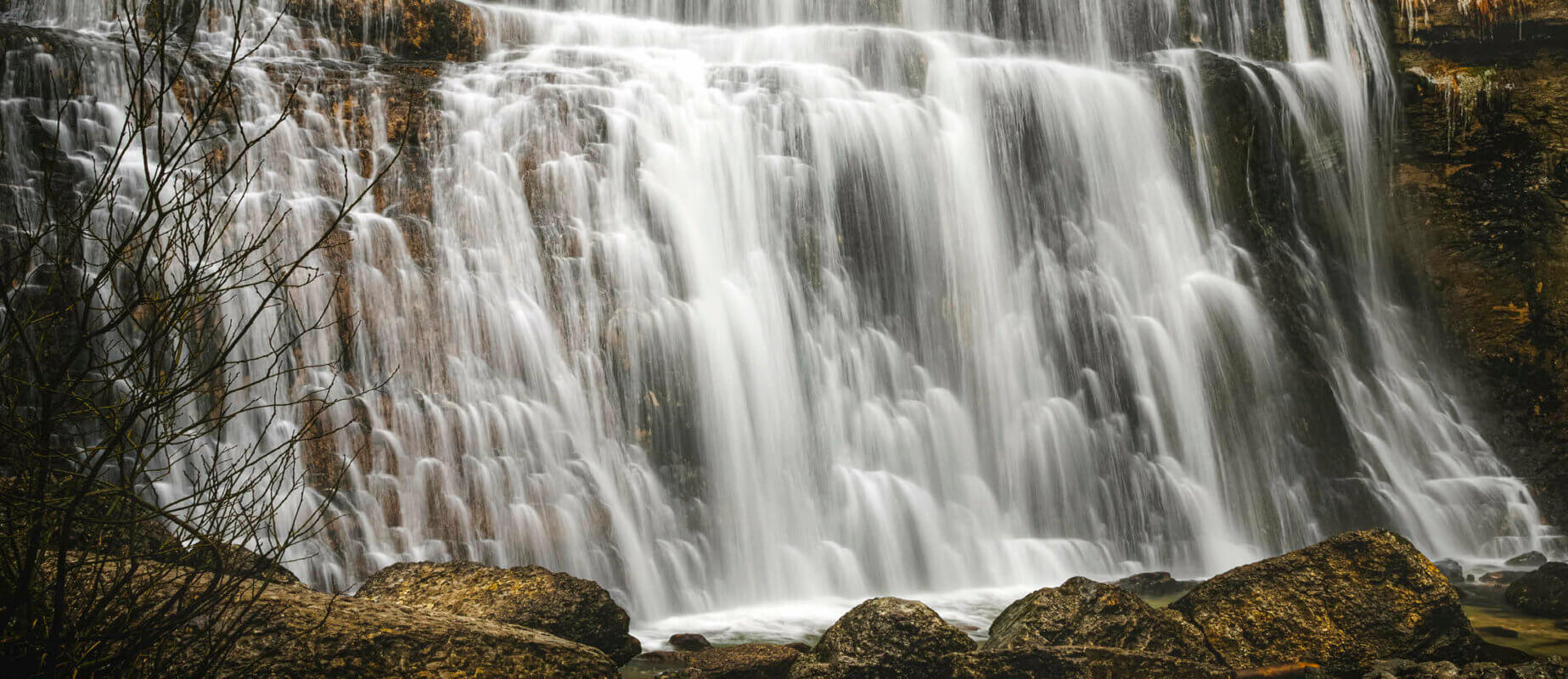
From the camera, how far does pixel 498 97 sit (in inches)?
481

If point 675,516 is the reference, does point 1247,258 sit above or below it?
above

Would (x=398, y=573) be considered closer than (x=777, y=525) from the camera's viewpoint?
Yes

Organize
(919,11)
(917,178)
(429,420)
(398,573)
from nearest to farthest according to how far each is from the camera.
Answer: (398,573)
(429,420)
(917,178)
(919,11)

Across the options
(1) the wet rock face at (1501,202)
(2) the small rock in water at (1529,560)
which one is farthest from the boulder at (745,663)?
(1) the wet rock face at (1501,202)

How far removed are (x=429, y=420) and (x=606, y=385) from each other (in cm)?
179

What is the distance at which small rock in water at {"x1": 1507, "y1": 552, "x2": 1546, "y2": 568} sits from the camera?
11203mm

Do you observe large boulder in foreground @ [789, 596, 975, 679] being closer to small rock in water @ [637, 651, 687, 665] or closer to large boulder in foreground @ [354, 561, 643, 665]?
small rock in water @ [637, 651, 687, 665]

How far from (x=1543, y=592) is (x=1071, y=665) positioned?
18.6ft

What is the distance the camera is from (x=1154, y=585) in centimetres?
987

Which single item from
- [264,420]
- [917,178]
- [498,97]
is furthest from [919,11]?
[264,420]

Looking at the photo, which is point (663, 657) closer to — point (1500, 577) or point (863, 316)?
point (863, 316)

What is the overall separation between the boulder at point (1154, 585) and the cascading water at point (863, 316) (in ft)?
3.61

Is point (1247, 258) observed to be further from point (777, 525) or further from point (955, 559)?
point (777, 525)

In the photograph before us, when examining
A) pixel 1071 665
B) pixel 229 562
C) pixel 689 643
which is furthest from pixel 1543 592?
pixel 229 562
